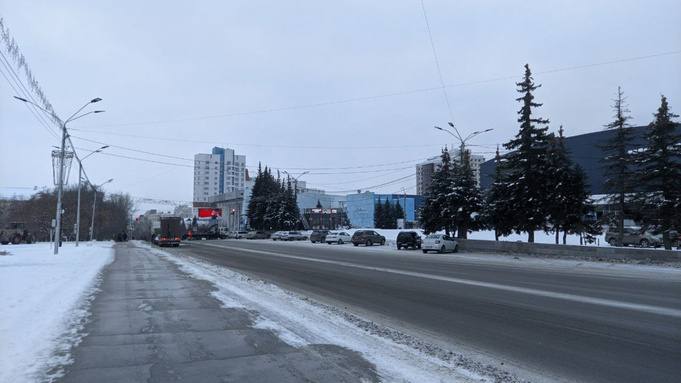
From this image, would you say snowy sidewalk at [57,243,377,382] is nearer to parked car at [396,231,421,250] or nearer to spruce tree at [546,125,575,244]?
spruce tree at [546,125,575,244]

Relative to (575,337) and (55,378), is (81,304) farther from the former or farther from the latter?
(575,337)

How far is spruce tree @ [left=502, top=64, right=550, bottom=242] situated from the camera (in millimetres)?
38094

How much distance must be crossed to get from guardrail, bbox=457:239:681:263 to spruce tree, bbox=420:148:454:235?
9.12 ft

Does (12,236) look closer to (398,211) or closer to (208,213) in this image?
(208,213)

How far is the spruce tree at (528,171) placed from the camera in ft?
125

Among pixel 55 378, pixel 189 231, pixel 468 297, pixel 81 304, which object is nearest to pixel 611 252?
pixel 468 297

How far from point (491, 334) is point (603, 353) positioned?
185 cm

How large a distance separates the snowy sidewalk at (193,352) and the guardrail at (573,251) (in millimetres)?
25406

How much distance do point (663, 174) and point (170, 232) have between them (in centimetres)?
4683

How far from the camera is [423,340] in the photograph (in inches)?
325

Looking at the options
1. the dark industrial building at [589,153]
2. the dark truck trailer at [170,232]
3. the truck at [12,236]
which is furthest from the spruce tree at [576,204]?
the truck at [12,236]

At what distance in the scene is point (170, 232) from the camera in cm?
5656

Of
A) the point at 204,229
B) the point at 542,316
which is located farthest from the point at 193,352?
the point at 204,229

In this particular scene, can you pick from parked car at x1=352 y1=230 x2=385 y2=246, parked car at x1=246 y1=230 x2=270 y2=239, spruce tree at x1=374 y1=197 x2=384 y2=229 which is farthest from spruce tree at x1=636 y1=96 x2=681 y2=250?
spruce tree at x1=374 y1=197 x2=384 y2=229
